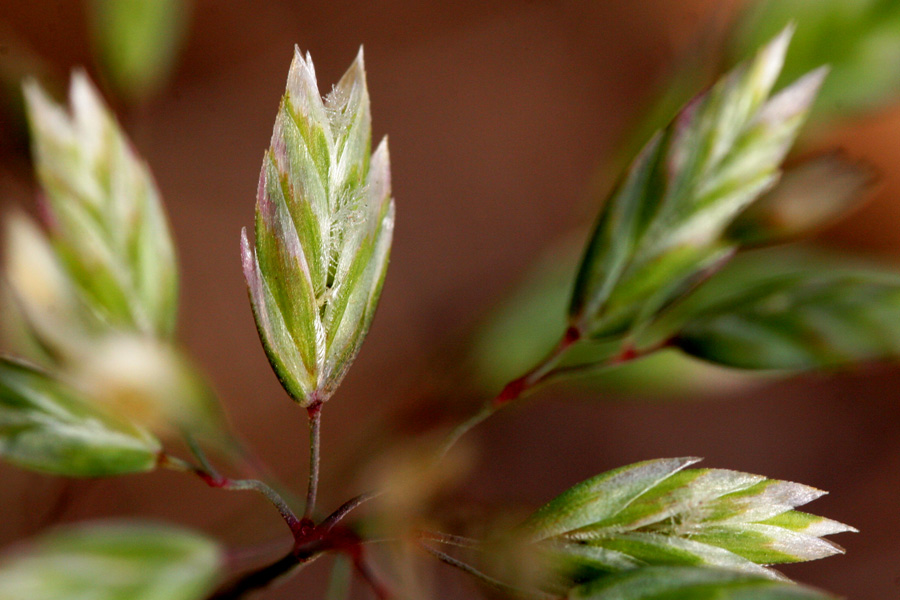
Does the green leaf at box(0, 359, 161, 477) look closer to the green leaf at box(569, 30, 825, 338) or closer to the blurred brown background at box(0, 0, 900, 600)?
the green leaf at box(569, 30, 825, 338)

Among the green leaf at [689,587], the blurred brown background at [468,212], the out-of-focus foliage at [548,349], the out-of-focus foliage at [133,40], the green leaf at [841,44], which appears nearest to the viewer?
the green leaf at [689,587]

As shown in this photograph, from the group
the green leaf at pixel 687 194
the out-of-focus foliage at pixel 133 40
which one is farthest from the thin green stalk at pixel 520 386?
the out-of-focus foliage at pixel 133 40

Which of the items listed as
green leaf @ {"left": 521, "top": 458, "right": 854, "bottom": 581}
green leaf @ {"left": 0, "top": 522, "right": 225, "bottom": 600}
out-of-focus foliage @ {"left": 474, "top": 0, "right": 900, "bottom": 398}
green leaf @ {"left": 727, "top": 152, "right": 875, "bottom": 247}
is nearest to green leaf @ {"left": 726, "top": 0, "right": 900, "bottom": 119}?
out-of-focus foliage @ {"left": 474, "top": 0, "right": 900, "bottom": 398}

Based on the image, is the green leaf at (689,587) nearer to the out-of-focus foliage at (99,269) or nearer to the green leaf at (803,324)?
the green leaf at (803,324)

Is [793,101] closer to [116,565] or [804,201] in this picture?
[804,201]

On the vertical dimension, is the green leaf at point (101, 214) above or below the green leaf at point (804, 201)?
above

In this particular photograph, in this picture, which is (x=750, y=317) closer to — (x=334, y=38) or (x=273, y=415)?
(x=273, y=415)
